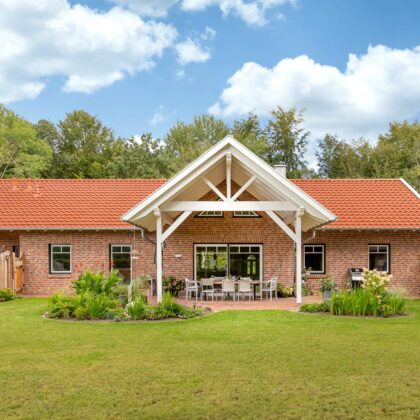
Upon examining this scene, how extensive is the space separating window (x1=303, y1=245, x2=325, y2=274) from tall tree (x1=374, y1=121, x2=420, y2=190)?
26741 mm

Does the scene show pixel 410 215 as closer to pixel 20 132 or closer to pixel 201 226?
pixel 201 226

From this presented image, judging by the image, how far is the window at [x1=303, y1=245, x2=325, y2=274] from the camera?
20797 mm

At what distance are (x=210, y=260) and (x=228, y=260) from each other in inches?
27.6

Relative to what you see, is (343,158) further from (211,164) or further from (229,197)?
(211,164)

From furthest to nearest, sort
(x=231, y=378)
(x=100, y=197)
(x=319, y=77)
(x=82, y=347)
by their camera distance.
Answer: (x=319, y=77), (x=100, y=197), (x=82, y=347), (x=231, y=378)

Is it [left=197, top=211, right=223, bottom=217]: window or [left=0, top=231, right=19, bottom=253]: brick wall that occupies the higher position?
[left=197, top=211, right=223, bottom=217]: window

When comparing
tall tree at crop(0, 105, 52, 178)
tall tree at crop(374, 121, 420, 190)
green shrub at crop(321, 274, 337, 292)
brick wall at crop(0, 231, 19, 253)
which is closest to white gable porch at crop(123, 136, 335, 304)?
green shrub at crop(321, 274, 337, 292)

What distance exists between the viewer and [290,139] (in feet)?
166

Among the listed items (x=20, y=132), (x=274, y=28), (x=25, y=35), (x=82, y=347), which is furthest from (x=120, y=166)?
(x=82, y=347)

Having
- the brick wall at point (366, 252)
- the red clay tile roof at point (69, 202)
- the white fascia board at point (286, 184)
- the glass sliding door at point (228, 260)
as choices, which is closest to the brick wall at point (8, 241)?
the red clay tile roof at point (69, 202)

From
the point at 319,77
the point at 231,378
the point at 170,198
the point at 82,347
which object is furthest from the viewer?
the point at 319,77

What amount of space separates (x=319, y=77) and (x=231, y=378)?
78.7ft

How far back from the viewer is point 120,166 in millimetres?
48312

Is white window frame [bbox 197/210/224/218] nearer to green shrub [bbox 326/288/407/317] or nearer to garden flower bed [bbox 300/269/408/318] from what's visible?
garden flower bed [bbox 300/269/408/318]
